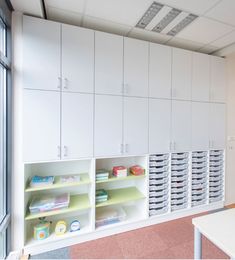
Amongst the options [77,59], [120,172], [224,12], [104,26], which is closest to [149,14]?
[104,26]

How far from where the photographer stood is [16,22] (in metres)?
1.77

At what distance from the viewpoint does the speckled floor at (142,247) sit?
1.83 m

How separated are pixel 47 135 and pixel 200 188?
8.54 feet

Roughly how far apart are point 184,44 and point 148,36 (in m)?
0.70

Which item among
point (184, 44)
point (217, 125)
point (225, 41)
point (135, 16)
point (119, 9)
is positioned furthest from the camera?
point (217, 125)

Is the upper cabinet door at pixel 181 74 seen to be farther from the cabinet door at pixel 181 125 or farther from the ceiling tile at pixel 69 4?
the ceiling tile at pixel 69 4

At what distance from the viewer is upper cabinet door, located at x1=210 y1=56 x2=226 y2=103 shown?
111 inches

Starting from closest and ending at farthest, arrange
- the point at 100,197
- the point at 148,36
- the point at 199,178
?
the point at 100,197
the point at 148,36
the point at 199,178

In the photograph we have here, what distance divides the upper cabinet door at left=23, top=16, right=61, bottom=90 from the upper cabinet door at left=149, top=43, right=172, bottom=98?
1.30m

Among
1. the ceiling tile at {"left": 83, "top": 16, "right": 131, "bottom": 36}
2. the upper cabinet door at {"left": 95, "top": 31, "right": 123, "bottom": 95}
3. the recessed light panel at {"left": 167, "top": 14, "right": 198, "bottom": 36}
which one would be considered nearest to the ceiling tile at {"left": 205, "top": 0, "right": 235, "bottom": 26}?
the recessed light panel at {"left": 167, "top": 14, "right": 198, "bottom": 36}

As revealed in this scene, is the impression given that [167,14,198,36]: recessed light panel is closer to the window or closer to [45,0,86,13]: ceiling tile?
[45,0,86,13]: ceiling tile

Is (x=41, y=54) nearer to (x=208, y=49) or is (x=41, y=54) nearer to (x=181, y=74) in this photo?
(x=181, y=74)

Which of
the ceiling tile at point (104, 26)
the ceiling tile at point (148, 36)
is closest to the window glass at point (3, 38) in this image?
the ceiling tile at point (104, 26)

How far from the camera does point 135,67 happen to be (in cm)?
228
